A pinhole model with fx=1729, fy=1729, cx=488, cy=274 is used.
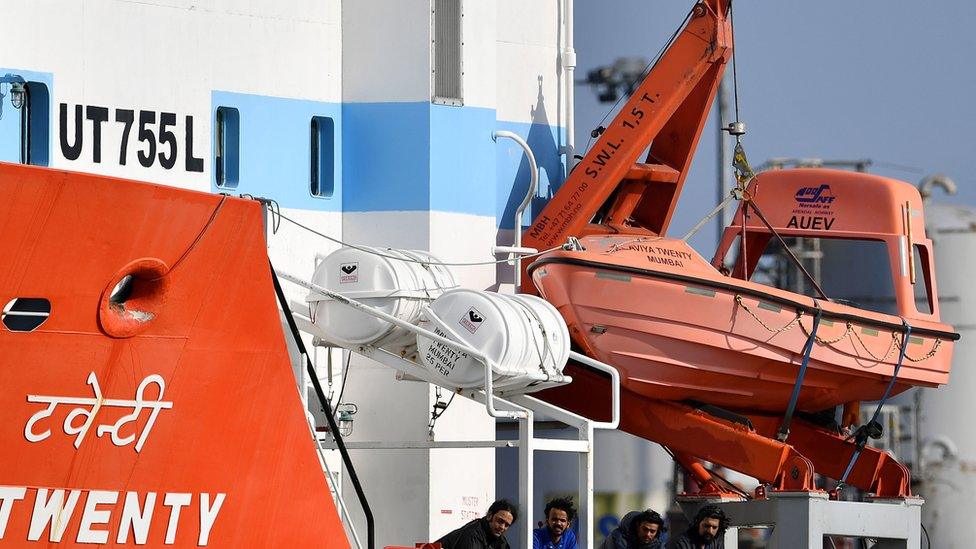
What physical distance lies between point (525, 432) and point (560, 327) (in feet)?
3.72

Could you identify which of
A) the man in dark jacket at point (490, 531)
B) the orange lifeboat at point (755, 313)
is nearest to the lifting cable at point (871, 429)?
the orange lifeboat at point (755, 313)

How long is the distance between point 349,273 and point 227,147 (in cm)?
229

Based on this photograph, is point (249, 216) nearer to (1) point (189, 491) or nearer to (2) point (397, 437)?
(1) point (189, 491)

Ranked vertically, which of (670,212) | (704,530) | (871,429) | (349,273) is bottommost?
(704,530)

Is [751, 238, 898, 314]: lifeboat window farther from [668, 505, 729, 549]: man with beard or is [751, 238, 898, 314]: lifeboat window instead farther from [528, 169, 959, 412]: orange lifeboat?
[668, 505, 729, 549]: man with beard

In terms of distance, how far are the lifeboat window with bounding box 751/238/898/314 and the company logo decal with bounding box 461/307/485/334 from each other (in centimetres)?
1337

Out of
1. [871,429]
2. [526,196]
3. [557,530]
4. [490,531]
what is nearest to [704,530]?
[557,530]

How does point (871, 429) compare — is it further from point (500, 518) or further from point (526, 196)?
point (500, 518)

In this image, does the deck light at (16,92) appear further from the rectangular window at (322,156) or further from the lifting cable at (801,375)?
the lifting cable at (801,375)

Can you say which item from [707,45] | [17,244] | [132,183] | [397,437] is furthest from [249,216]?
[707,45]

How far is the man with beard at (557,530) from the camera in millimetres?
12133

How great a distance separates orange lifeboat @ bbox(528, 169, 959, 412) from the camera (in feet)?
47.3

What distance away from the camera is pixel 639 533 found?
40.2 ft

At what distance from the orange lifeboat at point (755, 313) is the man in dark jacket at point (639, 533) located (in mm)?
2360
